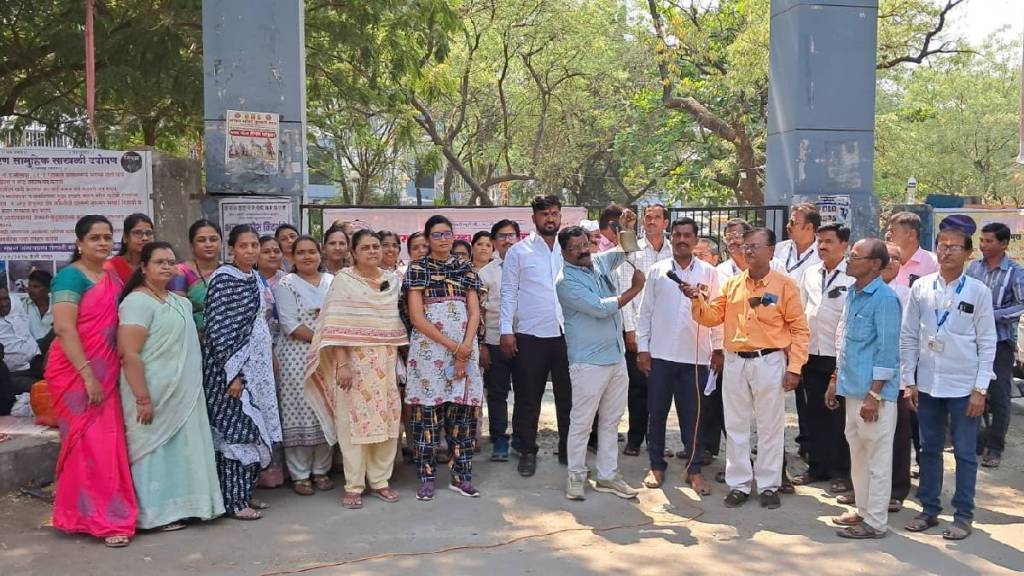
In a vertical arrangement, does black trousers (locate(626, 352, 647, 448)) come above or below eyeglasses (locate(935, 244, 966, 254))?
below

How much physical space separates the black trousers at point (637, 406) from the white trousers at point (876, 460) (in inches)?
74.6

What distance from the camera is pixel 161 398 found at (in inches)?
177

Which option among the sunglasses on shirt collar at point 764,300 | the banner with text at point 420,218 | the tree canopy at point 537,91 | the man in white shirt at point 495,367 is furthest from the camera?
the tree canopy at point 537,91

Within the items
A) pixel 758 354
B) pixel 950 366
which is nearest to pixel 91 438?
pixel 758 354

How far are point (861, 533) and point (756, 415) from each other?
0.87m

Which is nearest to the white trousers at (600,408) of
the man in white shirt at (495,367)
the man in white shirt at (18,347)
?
the man in white shirt at (495,367)

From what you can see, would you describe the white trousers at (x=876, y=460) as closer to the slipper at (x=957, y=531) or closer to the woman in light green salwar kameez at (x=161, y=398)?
the slipper at (x=957, y=531)

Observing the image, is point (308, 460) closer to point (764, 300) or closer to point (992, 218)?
point (764, 300)

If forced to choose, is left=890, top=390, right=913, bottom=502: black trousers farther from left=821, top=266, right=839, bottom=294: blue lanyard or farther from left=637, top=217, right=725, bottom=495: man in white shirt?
left=637, top=217, right=725, bottom=495: man in white shirt

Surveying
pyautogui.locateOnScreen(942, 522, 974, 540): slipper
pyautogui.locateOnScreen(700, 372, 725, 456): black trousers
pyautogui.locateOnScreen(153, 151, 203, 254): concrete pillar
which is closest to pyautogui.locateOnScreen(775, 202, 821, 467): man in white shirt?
pyautogui.locateOnScreen(700, 372, 725, 456): black trousers

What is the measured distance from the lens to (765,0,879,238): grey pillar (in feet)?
26.7

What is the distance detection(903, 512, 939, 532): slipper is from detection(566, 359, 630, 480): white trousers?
167cm

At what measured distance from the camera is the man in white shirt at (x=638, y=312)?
19.6ft

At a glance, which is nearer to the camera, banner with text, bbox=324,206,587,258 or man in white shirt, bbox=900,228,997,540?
man in white shirt, bbox=900,228,997,540
